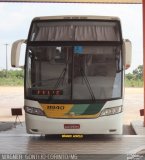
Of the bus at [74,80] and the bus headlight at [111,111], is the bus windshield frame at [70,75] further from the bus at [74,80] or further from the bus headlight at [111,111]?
the bus headlight at [111,111]

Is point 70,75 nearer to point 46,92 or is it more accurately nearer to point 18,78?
point 46,92

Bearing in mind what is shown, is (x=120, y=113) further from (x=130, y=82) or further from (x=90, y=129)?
(x=130, y=82)

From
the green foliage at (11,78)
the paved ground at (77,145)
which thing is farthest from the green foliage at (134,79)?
the paved ground at (77,145)

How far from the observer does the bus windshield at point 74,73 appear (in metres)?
12.1

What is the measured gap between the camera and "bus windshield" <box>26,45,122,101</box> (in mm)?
12062

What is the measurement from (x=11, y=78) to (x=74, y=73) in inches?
2336

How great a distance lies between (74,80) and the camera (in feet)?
39.5

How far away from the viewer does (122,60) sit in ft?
40.1

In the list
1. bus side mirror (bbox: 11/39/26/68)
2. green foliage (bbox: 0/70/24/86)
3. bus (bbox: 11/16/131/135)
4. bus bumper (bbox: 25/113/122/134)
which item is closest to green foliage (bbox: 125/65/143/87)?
green foliage (bbox: 0/70/24/86)

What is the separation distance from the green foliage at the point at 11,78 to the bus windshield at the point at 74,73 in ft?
185

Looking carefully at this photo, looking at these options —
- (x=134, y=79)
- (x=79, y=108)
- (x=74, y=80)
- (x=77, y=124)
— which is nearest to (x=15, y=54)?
(x=74, y=80)

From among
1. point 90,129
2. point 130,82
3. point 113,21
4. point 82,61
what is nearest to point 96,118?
point 90,129

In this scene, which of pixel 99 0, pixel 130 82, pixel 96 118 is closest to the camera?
pixel 96 118

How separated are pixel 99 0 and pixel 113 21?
22.8 feet
